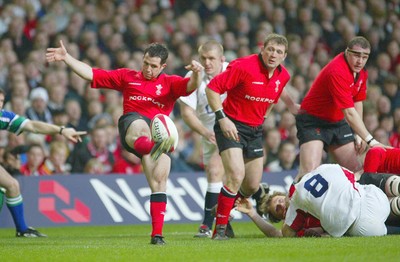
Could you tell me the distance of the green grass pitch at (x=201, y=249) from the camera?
8242 mm

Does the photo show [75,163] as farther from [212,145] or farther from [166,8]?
[166,8]

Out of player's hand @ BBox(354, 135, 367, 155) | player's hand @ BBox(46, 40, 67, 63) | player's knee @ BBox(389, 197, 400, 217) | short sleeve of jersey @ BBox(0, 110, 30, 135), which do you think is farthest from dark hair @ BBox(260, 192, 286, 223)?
short sleeve of jersey @ BBox(0, 110, 30, 135)

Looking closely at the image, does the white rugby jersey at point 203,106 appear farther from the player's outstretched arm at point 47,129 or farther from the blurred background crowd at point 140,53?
the blurred background crowd at point 140,53

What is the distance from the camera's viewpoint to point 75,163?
50.1 feet

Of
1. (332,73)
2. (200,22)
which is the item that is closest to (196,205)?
(332,73)

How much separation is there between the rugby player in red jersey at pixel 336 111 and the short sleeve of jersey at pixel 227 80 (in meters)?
1.44

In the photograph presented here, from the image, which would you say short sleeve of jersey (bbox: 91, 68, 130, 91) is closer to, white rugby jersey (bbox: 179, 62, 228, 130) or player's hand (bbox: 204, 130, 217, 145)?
player's hand (bbox: 204, 130, 217, 145)

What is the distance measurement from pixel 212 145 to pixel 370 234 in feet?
9.49

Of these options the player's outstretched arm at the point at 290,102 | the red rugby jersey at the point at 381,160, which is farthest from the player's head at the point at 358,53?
the red rugby jersey at the point at 381,160

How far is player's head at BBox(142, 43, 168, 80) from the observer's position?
10.2 m

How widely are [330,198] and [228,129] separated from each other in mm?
1372

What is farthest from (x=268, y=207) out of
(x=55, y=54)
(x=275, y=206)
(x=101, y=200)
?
(x=101, y=200)

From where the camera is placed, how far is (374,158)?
10.6 metres

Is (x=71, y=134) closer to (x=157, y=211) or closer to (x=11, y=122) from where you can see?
(x=11, y=122)
